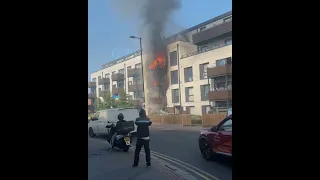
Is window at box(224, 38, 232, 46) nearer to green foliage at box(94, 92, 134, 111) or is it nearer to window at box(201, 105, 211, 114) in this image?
window at box(201, 105, 211, 114)

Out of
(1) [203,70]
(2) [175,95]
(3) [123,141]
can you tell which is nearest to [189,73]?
(1) [203,70]

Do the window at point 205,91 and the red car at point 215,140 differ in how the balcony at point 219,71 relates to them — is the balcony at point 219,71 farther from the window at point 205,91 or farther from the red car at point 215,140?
the red car at point 215,140

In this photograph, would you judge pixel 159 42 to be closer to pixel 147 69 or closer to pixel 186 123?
pixel 147 69

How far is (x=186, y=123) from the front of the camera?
10.4 ft

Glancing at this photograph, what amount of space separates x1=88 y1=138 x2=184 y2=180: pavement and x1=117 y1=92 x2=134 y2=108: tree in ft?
1.57

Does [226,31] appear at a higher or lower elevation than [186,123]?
higher

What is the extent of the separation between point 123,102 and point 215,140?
116 centimetres

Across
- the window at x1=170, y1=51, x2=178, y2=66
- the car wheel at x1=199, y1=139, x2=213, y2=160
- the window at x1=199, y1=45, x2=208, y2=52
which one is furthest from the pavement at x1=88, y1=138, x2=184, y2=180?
the window at x1=199, y1=45, x2=208, y2=52

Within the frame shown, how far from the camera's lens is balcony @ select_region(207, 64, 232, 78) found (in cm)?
286

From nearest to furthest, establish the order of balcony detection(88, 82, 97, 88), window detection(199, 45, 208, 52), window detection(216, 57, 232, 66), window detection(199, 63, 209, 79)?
balcony detection(88, 82, 97, 88), window detection(216, 57, 232, 66), window detection(199, 63, 209, 79), window detection(199, 45, 208, 52)

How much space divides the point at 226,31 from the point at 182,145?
1.37 metres

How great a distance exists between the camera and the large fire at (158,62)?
10.3ft

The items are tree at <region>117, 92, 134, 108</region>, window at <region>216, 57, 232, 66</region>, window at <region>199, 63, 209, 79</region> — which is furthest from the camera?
window at <region>199, 63, 209, 79</region>
